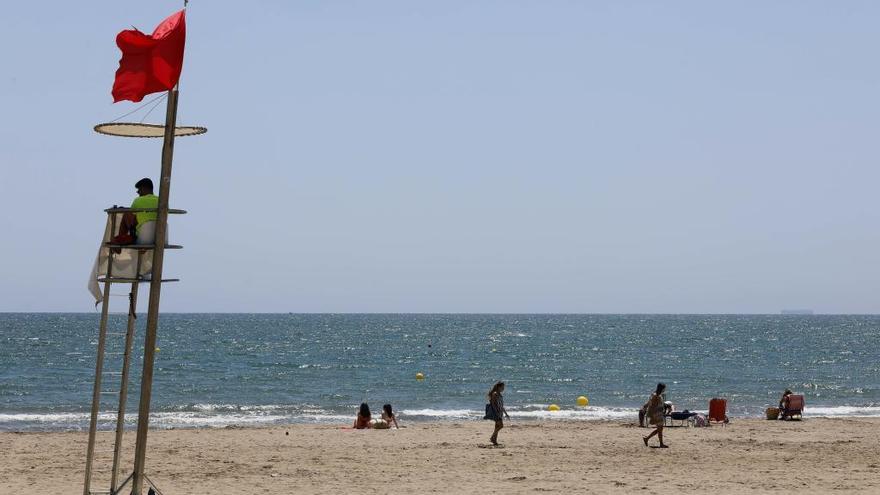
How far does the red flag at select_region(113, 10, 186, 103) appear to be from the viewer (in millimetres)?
9078

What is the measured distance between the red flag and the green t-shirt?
114cm

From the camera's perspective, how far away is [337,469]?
17094mm

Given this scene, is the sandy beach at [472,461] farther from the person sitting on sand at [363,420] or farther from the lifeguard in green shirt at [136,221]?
the lifeguard in green shirt at [136,221]

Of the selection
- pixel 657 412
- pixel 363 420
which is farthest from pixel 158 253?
pixel 363 420

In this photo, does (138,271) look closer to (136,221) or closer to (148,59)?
(136,221)

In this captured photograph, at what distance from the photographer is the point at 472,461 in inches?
722

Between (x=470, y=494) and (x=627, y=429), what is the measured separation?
1148 cm

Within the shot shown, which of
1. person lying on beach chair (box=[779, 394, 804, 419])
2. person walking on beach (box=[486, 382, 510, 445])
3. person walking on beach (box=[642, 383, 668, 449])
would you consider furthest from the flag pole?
person lying on beach chair (box=[779, 394, 804, 419])

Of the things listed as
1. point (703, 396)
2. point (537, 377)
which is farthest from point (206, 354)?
point (703, 396)

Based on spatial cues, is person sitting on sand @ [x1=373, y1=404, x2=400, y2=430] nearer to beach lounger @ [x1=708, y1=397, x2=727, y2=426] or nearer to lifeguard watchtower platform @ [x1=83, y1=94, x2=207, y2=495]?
beach lounger @ [x1=708, y1=397, x2=727, y2=426]

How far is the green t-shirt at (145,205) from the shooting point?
9891 millimetres

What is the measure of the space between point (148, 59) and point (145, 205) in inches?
57.2

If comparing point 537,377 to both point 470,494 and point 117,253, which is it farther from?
point 117,253

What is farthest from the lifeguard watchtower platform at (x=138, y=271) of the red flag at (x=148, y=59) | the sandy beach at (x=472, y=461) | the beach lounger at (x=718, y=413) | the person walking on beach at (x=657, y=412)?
the beach lounger at (x=718, y=413)
